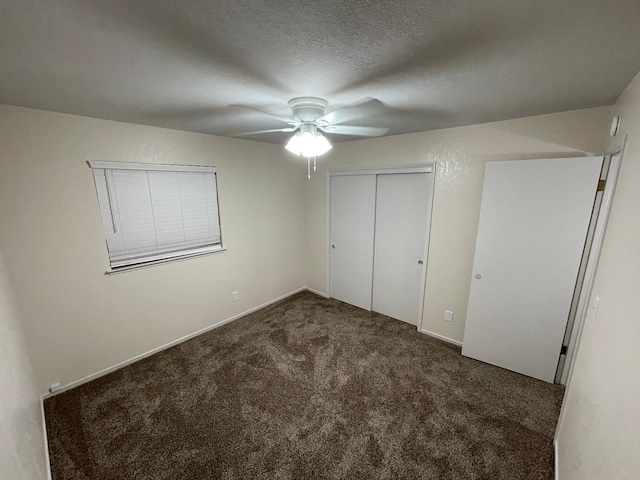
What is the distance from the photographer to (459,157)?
2.47 meters

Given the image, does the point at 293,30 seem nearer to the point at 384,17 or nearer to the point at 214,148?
the point at 384,17

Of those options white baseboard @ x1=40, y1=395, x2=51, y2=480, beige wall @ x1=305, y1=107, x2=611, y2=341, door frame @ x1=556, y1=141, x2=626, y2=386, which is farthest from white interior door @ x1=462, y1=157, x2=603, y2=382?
white baseboard @ x1=40, y1=395, x2=51, y2=480

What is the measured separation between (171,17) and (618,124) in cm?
250

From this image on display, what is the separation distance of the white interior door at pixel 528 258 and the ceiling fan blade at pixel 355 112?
3.82ft

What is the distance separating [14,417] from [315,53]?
2086 mm

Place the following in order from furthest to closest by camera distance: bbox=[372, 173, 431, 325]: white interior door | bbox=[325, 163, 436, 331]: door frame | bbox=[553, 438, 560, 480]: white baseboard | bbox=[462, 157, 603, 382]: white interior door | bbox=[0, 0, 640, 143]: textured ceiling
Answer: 1. bbox=[372, 173, 431, 325]: white interior door
2. bbox=[325, 163, 436, 331]: door frame
3. bbox=[462, 157, 603, 382]: white interior door
4. bbox=[553, 438, 560, 480]: white baseboard
5. bbox=[0, 0, 640, 143]: textured ceiling

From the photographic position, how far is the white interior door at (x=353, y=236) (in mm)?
3312

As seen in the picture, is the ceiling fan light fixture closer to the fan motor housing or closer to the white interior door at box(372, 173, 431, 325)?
the fan motor housing

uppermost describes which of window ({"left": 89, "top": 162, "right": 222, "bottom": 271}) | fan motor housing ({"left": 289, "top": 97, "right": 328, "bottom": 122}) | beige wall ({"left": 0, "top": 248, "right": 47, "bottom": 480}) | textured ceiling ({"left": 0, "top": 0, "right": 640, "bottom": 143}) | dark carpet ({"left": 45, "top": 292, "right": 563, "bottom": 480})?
textured ceiling ({"left": 0, "top": 0, "right": 640, "bottom": 143})

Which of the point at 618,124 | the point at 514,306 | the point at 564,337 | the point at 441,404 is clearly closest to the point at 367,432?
the point at 441,404

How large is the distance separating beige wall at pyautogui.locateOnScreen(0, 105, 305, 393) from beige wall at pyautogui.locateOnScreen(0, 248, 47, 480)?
32cm

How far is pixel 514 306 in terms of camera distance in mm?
→ 2248

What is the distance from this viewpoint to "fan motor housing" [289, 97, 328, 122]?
5.25ft

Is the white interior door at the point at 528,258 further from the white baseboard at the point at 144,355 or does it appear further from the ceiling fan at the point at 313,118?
the white baseboard at the point at 144,355
